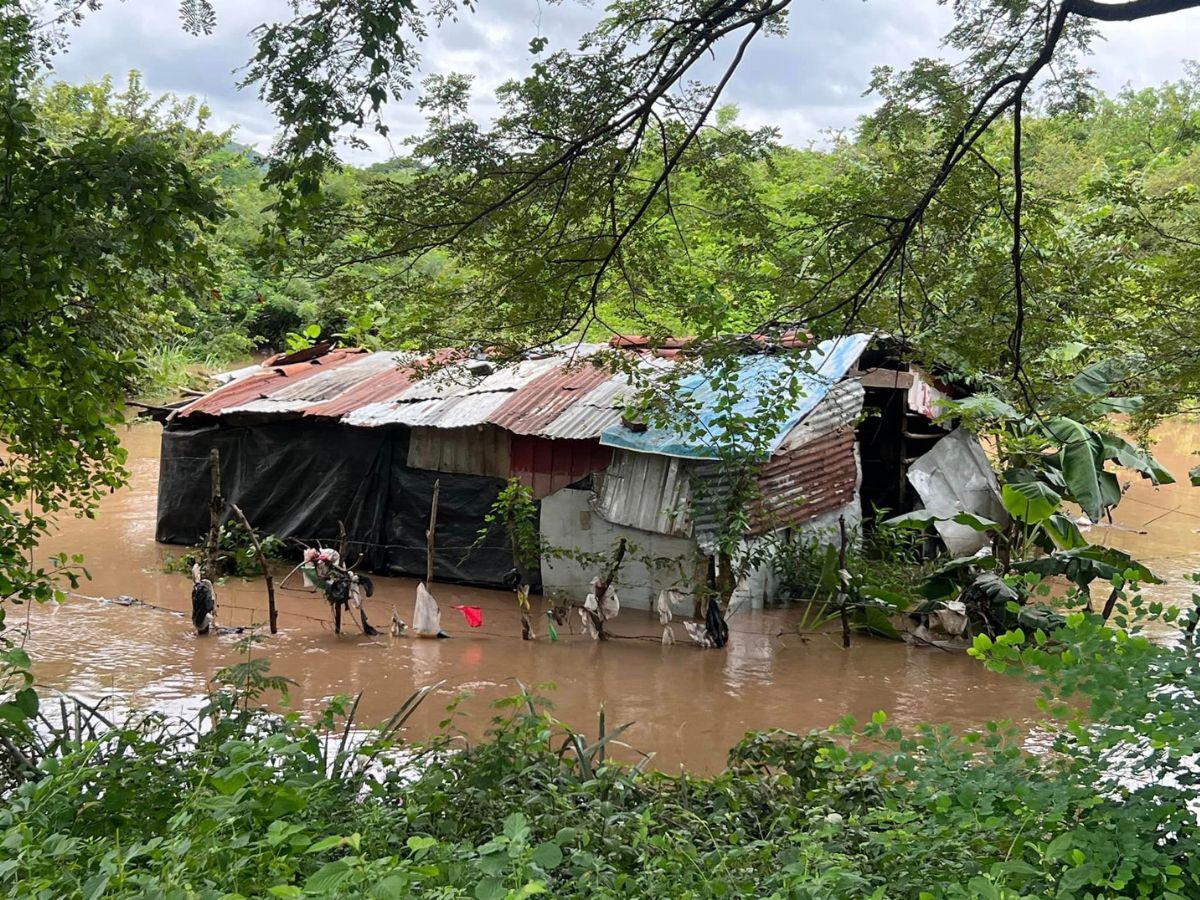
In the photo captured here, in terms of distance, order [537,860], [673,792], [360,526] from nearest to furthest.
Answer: [537,860] < [673,792] < [360,526]

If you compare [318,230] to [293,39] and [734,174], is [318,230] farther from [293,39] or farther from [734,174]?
[734,174]

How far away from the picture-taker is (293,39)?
419 centimetres

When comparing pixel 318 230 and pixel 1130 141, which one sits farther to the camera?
pixel 1130 141

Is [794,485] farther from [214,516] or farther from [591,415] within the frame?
[214,516]

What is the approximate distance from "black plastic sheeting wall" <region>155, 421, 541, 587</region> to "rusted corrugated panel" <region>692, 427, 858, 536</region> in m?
2.60

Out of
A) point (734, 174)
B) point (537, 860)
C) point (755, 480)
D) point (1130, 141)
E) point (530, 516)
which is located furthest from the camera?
point (1130, 141)

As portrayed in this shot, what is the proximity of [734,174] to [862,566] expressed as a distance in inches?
242

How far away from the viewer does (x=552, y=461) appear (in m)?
11.6

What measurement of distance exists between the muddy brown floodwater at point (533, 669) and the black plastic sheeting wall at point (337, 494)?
2.20ft

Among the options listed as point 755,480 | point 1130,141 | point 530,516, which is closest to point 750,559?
point 755,480

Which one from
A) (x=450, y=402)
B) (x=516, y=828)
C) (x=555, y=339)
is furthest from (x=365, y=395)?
(x=516, y=828)

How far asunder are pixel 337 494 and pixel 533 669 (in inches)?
196

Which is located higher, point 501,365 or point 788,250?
point 788,250

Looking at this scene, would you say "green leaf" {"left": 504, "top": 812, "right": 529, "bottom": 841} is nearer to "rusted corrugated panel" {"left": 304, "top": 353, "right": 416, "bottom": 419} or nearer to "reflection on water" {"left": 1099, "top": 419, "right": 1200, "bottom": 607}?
"rusted corrugated panel" {"left": 304, "top": 353, "right": 416, "bottom": 419}
